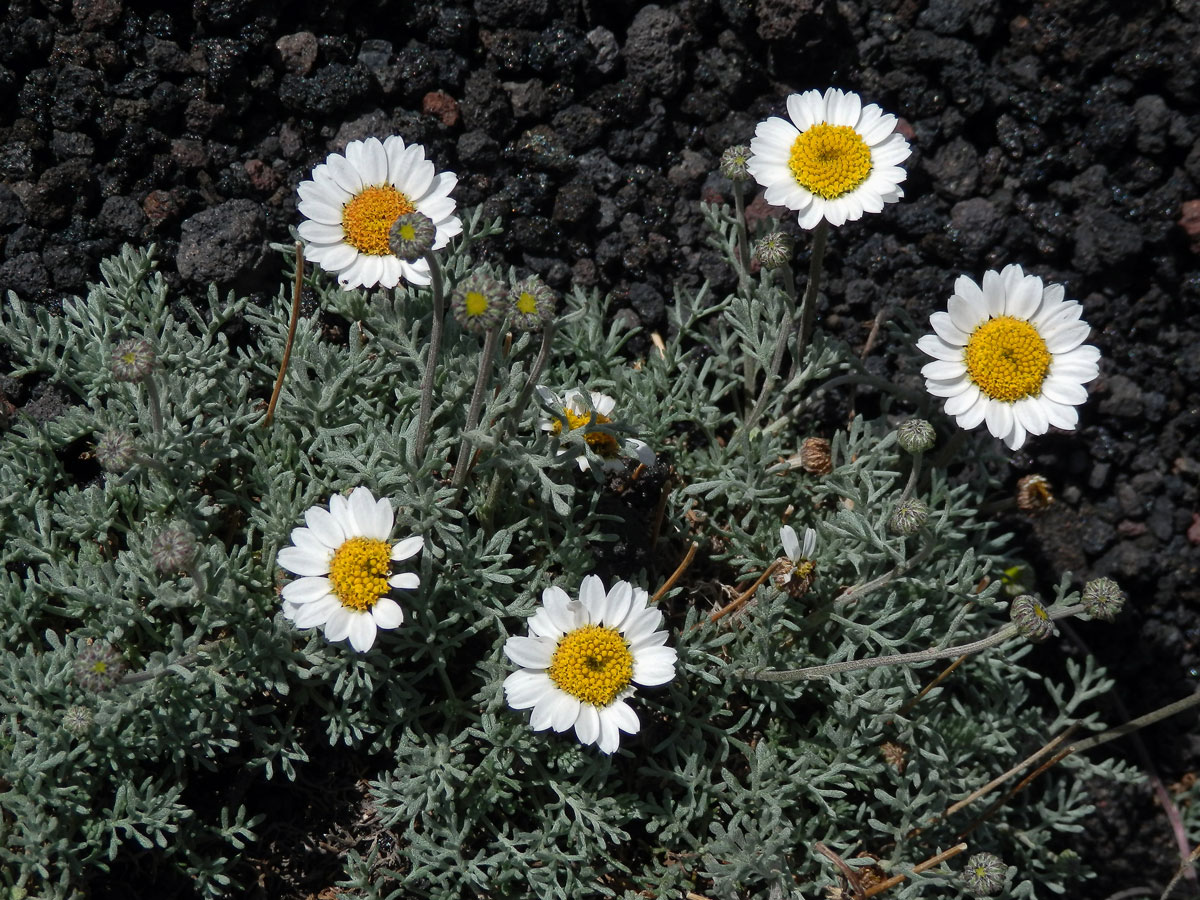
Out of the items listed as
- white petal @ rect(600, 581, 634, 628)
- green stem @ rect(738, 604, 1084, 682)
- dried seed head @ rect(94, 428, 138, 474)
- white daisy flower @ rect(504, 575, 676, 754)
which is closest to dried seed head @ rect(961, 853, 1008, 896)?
green stem @ rect(738, 604, 1084, 682)

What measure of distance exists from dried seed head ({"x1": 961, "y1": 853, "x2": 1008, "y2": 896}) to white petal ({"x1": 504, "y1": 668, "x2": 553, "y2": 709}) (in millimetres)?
1652

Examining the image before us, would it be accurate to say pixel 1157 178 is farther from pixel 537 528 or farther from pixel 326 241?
pixel 326 241

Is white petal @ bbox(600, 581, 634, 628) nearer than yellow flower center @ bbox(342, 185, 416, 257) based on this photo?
Yes

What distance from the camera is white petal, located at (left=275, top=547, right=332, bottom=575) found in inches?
137

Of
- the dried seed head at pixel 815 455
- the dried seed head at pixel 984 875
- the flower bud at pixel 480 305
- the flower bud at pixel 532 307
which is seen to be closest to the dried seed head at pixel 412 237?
the flower bud at pixel 480 305

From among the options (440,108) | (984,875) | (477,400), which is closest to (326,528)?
(477,400)

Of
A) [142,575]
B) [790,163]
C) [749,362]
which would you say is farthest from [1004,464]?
[142,575]

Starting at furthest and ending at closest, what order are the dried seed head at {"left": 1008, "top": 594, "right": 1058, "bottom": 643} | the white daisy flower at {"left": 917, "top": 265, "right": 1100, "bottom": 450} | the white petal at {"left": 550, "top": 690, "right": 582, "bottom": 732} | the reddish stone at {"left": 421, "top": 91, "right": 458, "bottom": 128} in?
the reddish stone at {"left": 421, "top": 91, "right": 458, "bottom": 128}
the white daisy flower at {"left": 917, "top": 265, "right": 1100, "bottom": 450}
the white petal at {"left": 550, "top": 690, "right": 582, "bottom": 732}
the dried seed head at {"left": 1008, "top": 594, "right": 1058, "bottom": 643}

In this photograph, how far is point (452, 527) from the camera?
3809 millimetres

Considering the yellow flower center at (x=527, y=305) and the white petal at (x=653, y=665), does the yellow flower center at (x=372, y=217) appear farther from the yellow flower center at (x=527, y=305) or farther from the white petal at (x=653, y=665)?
the white petal at (x=653, y=665)

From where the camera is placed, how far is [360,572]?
3.50m

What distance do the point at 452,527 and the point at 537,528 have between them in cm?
59

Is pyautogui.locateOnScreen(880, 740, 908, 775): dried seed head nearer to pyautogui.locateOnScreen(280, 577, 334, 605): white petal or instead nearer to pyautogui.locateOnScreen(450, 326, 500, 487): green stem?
pyautogui.locateOnScreen(450, 326, 500, 487): green stem

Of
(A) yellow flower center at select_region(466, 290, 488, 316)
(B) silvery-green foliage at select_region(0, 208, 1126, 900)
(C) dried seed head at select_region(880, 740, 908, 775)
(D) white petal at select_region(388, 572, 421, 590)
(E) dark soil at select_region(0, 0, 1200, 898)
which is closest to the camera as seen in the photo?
(A) yellow flower center at select_region(466, 290, 488, 316)
